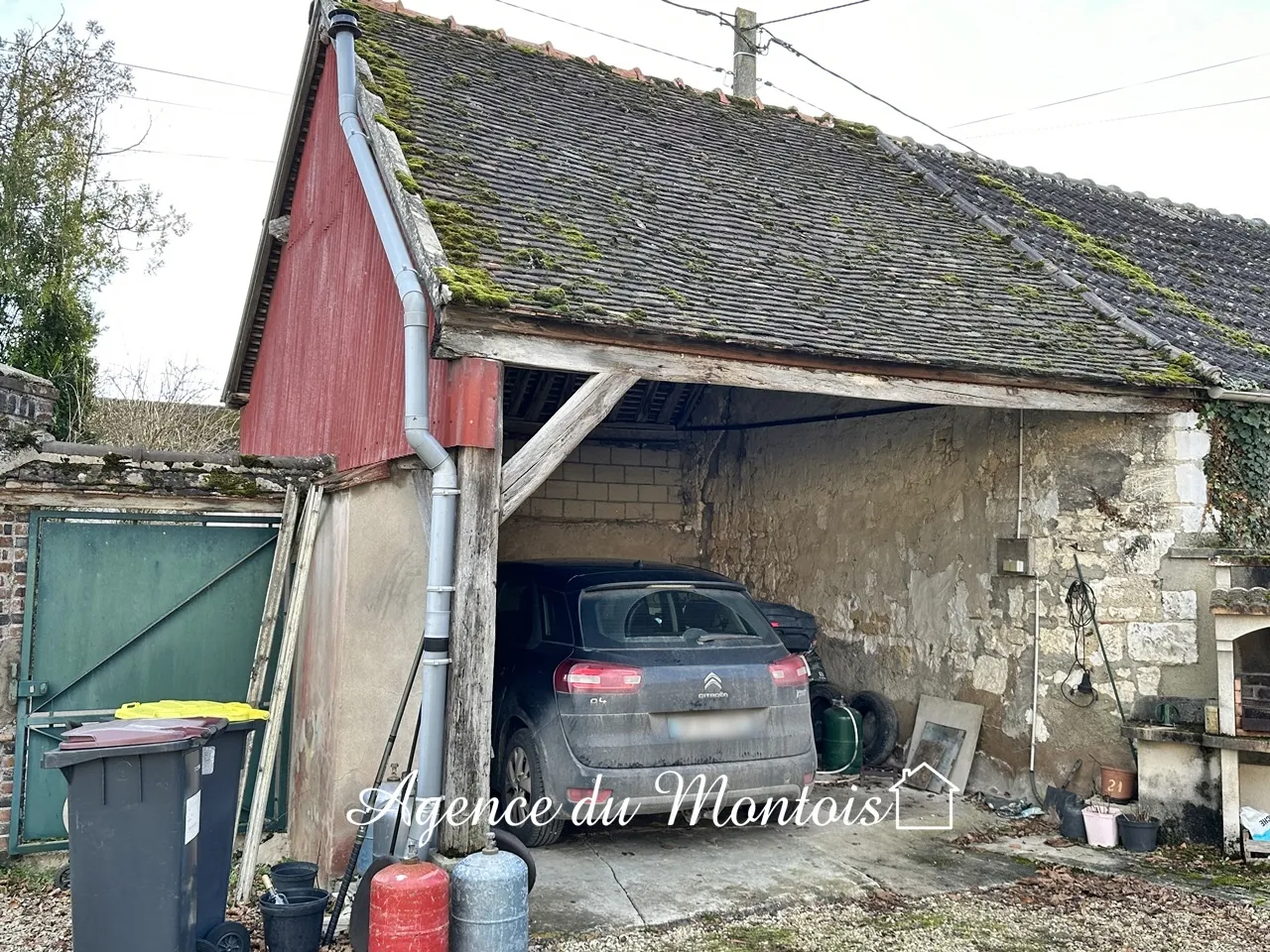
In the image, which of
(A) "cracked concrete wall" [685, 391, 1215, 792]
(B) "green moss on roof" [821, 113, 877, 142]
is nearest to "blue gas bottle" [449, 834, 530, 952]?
(A) "cracked concrete wall" [685, 391, 1215, 792]

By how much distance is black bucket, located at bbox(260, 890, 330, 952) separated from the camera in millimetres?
4395

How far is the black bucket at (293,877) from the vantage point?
462 cm

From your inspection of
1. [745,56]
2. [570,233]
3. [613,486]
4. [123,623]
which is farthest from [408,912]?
[745,56]

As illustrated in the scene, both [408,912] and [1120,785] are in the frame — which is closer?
[408,912]

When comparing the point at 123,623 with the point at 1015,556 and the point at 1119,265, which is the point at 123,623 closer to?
the point at 1015,556

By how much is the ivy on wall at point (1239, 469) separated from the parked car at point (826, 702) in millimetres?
2932

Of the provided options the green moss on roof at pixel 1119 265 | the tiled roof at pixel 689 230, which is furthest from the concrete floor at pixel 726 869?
the green moss on roof at pixel 1119 265

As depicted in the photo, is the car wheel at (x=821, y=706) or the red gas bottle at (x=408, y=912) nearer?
the red gas bottle at (x=408, y=912)

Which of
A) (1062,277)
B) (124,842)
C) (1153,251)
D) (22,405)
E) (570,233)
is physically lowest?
(124,842)

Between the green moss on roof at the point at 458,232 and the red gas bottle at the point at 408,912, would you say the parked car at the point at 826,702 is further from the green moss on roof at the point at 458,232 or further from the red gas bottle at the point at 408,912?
the red gas bottle at the point at 408,912

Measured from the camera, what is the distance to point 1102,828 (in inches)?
248

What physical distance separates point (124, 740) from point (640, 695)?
256cm

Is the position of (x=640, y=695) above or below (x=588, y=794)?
above

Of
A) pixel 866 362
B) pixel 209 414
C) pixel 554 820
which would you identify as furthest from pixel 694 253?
pixel 209 414
